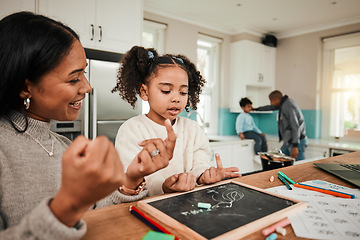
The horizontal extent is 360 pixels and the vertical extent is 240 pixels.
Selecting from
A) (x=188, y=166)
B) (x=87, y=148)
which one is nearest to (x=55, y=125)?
(x=188, y=166)

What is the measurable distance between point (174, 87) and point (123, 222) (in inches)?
25.2

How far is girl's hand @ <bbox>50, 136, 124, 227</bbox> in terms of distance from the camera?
32 cm

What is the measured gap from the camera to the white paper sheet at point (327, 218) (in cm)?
52

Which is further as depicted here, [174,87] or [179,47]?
[179,47]

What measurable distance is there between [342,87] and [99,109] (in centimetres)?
407

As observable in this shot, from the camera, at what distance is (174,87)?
1.07m

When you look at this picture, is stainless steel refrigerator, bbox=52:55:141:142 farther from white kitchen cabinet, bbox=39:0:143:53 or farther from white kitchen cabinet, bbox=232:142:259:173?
white kitchen cabinet, bbox=232:142:259:173

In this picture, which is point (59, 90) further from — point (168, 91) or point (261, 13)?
point (261, 13)

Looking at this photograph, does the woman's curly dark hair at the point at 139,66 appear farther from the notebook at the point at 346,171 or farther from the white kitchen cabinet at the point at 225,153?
the white kitchen cabinet at the point at 225,153

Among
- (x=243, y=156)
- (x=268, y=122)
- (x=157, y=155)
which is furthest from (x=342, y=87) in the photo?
(x=157, y=155)

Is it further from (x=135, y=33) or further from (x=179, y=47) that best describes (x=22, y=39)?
(x=179, y=47)

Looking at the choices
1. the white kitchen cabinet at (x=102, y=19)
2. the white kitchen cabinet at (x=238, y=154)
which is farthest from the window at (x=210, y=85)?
the white kitchen cabinet at (x=102, y=19)

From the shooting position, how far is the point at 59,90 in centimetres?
64

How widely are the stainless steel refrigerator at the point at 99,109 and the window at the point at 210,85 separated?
2189 millimetres
